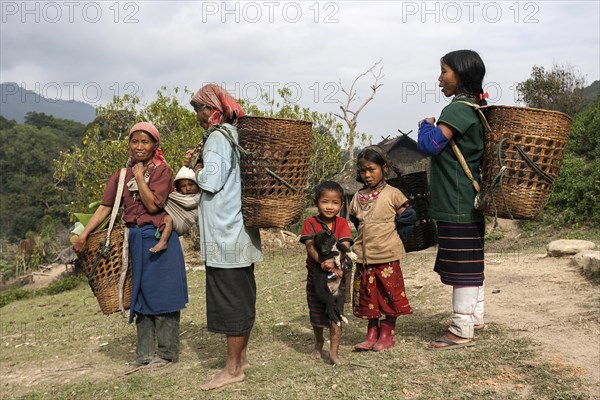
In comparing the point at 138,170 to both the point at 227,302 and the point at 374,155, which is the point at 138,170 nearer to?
the point at 227,302

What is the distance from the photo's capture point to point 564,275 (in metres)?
6.18

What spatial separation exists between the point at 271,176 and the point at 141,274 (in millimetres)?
1414

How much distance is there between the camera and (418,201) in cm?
408

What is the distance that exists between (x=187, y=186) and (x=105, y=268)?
91 centimetres

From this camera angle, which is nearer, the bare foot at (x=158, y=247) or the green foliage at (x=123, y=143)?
the bare foot at (x=158, y=247)

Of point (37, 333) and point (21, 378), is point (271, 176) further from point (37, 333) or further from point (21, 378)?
point (37, 333)

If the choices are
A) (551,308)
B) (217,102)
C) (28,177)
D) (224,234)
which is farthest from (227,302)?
(28,177)

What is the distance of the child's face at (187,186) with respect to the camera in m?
3.80

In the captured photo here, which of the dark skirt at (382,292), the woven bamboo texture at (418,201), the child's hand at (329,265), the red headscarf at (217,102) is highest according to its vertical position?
the red headscarf at (217,102)

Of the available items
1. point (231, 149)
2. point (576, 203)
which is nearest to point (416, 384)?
point (231, 149)

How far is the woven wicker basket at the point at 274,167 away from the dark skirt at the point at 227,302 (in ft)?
1.36

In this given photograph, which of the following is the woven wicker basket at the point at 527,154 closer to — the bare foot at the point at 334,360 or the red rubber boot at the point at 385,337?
the red rubber boot at the point at 385,337

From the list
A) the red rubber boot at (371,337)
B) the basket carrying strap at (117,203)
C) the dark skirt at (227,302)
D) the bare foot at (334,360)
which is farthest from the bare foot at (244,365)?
the basket carrying strap at (117,203)

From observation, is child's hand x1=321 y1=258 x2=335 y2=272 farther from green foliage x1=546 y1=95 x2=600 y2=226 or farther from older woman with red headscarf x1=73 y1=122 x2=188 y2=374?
green foliage x1=546 y1=95 x2=600 y2=226
